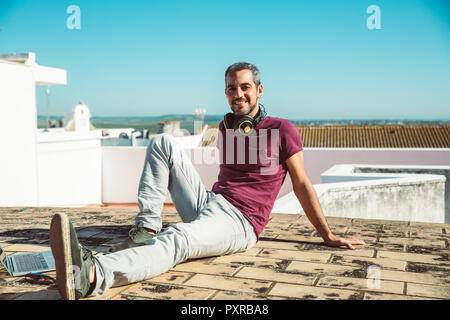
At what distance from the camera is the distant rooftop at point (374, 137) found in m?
25.0

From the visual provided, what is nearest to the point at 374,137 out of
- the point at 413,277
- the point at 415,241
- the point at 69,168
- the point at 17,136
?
the point at 69,168

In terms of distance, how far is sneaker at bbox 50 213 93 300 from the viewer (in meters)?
1.36

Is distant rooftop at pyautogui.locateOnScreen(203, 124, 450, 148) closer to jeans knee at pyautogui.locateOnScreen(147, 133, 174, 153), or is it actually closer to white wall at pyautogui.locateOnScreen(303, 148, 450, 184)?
white wall at pyautogui.locateOnScreen(303, 148, 450, 184)

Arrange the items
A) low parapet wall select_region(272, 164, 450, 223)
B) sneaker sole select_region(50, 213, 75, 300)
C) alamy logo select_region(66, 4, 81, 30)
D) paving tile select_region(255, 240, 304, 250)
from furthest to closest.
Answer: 1. low parapet wall select_region(272, 164, 450, 223)
2. alamy logo select_region(66, 4, 81, 30)
3. paving tile select_region(255, 240, 304, 250)
4. sneaker sole select_region(50, 213, 75, 300)

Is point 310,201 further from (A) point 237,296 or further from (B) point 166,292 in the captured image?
(B) point 166,292

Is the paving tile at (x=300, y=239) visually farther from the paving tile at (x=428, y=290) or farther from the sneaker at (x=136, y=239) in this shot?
the sneaker at (x=136, y=239)

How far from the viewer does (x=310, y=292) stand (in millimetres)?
1554

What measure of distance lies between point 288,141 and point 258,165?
176 millimetres

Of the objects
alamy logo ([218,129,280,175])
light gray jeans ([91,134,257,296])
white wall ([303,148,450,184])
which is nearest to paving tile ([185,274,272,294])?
light gray jeans ([91,134,257,296])

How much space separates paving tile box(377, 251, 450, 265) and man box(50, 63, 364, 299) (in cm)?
15

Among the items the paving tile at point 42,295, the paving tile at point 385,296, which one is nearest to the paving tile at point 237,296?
the paving tile at point 385,296

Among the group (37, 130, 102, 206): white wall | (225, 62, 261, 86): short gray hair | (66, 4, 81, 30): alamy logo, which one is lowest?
(37, 130, 102, 206): white wall

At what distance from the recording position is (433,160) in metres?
8.25

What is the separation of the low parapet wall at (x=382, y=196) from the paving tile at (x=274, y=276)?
191 cm
